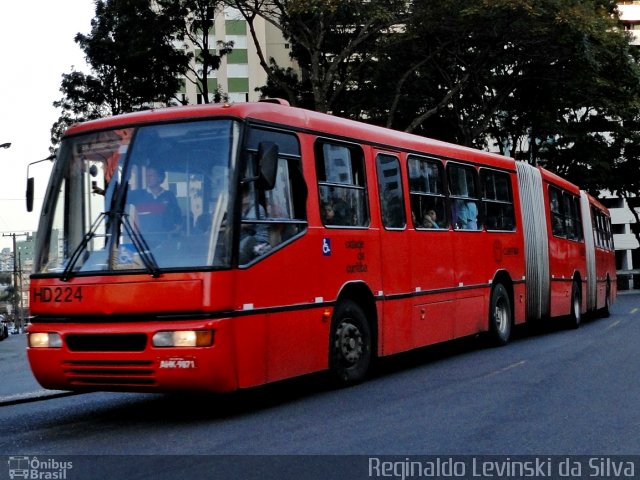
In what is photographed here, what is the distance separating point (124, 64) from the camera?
3412 centimetres

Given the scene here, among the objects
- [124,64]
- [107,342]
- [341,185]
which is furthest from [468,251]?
[124,64]

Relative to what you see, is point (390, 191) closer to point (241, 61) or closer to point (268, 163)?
point (268, 163)

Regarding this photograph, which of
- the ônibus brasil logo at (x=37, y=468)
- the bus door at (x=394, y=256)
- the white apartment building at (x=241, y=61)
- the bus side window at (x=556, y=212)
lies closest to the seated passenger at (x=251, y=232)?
the ônibus brasil logo at (x=37, y=468)

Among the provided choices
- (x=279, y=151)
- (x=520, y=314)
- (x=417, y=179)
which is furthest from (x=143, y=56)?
(x=279, y=151)

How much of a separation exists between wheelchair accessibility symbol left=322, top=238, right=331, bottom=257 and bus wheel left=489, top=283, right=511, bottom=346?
5727 mm

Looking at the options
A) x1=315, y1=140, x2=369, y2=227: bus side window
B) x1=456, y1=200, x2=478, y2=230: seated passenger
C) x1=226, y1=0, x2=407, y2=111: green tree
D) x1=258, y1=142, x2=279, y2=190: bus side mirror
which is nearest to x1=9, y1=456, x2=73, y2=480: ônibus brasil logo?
x1=258, y1=142, x2=279, y2=190: bus side mirror

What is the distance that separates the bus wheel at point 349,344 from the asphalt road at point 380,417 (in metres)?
0.20

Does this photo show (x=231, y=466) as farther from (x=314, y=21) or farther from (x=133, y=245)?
(x=314, y=21)

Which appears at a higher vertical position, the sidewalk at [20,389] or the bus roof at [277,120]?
the bus roof at [277,120]

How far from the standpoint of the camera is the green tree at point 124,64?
32344mm

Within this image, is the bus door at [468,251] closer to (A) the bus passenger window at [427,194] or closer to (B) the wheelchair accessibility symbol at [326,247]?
(A) the bus passenger window at [427,194]

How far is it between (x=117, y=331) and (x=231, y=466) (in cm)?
239

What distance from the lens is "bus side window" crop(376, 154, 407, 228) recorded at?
39.0 ft

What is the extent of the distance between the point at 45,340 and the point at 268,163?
97.0 inches
